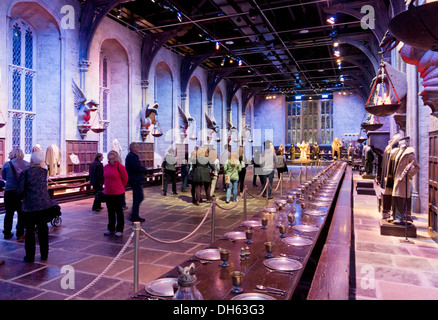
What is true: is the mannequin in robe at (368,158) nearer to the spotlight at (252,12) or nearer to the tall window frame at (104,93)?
the spotlight at (252,12)

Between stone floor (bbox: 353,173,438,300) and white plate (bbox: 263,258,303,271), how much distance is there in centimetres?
143

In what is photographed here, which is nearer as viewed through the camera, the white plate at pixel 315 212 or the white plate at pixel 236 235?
the white plate at pixel 236 235

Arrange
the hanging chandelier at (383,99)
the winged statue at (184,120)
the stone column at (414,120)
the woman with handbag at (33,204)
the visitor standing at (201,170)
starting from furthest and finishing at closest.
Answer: the winged statue at (184,120), the visitor standing at (201,170), the stone column at (414,120), the hanging chandelier at (383,99), the woman with handbag at (33,204)

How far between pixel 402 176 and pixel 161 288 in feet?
15.8

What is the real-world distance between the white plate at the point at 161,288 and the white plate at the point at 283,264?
0.71 m

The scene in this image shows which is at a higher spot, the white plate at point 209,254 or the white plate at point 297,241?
the white plate at point 297,241

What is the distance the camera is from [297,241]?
2.82 metres

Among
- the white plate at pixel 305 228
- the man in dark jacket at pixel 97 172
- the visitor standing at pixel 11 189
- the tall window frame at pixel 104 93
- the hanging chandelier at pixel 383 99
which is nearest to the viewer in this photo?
the white plate at pixel 305 228

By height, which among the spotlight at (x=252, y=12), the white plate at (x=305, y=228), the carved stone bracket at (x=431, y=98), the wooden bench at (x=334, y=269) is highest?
the spotlight at (x=252, y=12)

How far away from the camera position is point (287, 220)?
11.6ft

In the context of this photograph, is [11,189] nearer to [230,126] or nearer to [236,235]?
[236,235]

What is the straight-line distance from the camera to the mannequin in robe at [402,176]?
521 centimetres

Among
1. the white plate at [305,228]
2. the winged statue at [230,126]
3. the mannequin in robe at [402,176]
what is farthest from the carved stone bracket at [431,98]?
the winged statue at [230,126]

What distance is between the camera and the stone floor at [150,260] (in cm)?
336
